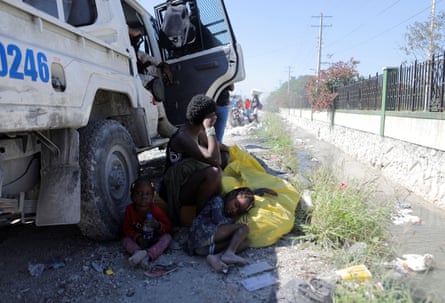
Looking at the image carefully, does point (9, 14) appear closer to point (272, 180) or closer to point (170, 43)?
point (272, 180)

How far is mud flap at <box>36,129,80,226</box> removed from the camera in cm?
215

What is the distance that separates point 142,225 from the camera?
2648mm

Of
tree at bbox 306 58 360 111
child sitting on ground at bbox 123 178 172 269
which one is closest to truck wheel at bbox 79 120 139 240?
child sitting on ground at bbox 123 178 172 269

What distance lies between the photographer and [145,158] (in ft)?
23.5

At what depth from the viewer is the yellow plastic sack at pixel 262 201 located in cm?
277

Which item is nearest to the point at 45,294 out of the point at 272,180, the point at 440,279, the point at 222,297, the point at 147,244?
the point at 147,244

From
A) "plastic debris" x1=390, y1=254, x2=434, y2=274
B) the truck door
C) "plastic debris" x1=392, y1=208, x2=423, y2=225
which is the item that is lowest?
"plastic debris" x1=392, y1=208, x2=423, y2=225

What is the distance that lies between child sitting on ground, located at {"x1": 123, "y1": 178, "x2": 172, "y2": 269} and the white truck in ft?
0.41

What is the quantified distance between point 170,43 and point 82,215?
2724mm

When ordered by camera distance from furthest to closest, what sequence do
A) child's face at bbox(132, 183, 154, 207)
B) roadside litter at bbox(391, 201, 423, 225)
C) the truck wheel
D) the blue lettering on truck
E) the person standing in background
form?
the person standing in background < roadside litter at bbox(391, 201, 423, 225) < child's face at bbox(132, 183, 154, 207) < the truck wheel < the blue lettering on truck

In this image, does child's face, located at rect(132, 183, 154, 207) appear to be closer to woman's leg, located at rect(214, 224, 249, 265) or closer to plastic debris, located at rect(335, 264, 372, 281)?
woman's leg, located at rect(214, 224, 249, 265)

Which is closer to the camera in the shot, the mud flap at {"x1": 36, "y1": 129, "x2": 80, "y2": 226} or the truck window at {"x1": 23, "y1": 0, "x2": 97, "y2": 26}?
the mud flap at {"x1": 36, "y1": 129, "x2": 80, "y2": 226}

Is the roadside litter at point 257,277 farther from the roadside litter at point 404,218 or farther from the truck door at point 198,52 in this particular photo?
the truck door at point 198,52

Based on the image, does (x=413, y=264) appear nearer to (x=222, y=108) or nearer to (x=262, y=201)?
(x=262, y=201)
